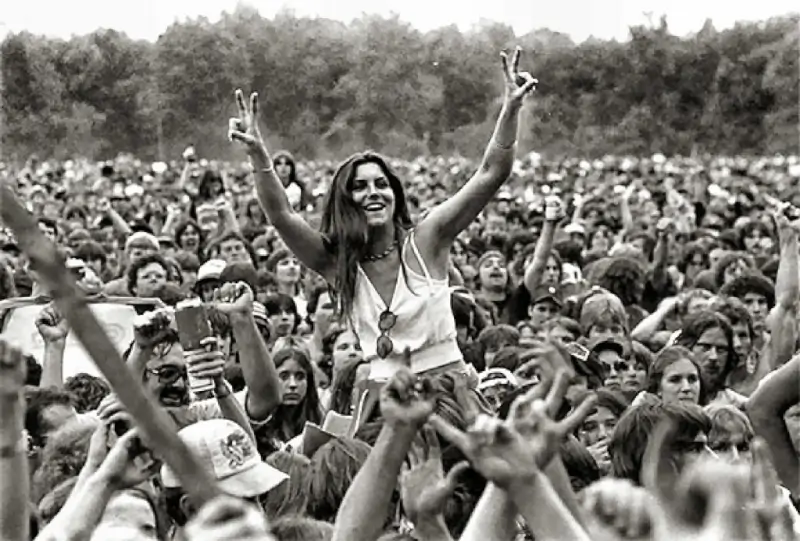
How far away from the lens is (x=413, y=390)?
263 centimetres

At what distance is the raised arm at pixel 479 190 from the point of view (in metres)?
5.10

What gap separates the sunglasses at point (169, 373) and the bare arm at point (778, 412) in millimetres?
2143

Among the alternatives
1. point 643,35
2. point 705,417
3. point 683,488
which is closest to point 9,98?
point 705,417

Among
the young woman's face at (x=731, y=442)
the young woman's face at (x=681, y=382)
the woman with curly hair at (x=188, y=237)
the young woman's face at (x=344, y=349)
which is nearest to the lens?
the young woman's face at (x=731, y=442)

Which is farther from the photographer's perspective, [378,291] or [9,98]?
[9,98]

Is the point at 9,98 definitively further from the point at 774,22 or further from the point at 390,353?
the point at 774,22

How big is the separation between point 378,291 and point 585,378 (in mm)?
906

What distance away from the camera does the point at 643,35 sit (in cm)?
3097

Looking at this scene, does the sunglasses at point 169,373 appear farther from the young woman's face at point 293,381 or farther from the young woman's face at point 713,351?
the young woman's face at point 713,351

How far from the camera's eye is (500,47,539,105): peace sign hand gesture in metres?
5.21

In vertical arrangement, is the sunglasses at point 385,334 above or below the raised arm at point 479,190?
below

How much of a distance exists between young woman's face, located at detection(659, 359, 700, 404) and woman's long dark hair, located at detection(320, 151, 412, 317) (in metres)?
0.95

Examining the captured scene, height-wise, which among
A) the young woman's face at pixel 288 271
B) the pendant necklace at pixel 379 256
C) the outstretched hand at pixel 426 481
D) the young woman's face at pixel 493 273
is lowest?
the young woman's face at pixel 493 273

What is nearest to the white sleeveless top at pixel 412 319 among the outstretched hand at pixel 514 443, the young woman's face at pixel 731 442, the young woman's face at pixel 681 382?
the young woman's face at pixel 681 382
